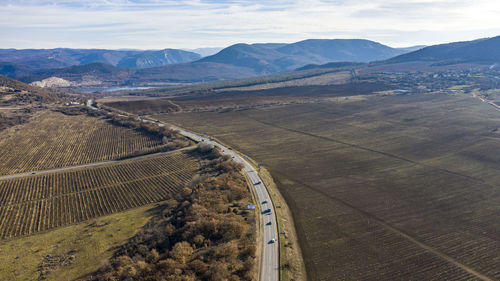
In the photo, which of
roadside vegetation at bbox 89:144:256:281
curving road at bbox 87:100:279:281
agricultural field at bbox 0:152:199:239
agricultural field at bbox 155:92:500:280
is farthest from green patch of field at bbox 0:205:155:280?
agricultural field at bbox 155:92:500:280

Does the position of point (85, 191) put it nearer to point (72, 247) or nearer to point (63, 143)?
point (72, 247)

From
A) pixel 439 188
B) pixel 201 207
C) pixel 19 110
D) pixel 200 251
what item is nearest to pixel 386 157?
pixel 439 188

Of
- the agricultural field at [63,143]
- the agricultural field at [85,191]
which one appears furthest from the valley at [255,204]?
the agricultural field at [63,143]

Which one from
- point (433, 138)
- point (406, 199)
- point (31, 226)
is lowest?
point (31, 226)

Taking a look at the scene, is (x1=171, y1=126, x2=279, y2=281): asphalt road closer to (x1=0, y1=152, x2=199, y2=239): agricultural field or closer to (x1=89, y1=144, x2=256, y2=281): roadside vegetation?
(x1=89, y1=144, x2=256, y2=281): roadside vegetation

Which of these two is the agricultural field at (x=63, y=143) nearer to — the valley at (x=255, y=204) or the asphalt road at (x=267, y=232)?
the valley at (x=255, y=204)

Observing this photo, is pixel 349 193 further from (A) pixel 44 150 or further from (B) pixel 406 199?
(A) pixel 44 150
